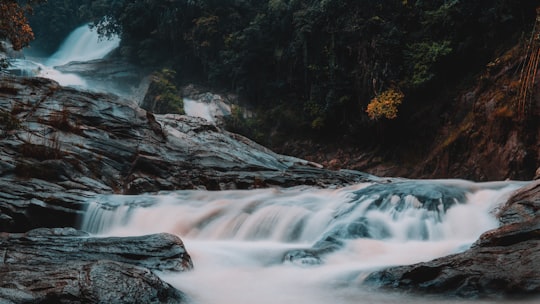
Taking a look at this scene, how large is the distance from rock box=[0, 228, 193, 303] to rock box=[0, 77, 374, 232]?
241 centimetres

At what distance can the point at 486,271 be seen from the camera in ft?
12.5

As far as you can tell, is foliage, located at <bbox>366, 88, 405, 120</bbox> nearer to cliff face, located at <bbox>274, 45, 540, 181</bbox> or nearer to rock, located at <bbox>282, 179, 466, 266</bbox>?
cliff face, located at <bbox>274, 45, 540, 181</bbox>

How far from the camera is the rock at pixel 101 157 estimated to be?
7.66 m

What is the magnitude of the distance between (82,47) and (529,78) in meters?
31.5

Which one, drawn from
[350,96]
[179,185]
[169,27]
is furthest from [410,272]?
[169,27]

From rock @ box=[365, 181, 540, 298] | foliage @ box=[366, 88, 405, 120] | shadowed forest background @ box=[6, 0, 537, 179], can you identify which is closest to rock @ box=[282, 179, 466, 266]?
rock @ box=[365, 181, 540, 298]

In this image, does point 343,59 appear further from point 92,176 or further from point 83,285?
point 83,285

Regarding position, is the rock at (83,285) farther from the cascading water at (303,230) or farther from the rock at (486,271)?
the rock at (486,271)

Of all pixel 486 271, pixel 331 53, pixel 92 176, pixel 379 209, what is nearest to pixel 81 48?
Answer: pixel 331 53

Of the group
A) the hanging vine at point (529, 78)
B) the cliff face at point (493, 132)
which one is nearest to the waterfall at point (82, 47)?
the cliff face at point (493, 132)

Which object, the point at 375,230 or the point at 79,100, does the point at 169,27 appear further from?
the point at 375,230

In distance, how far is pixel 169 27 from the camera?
82.3ft

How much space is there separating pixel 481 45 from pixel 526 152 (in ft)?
15.5

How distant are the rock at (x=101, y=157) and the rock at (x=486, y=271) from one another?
5491 millimetres
